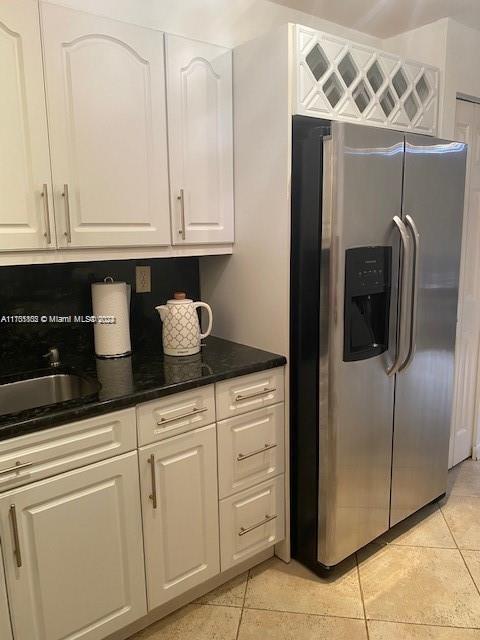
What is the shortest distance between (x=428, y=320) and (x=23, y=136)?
1755 mm

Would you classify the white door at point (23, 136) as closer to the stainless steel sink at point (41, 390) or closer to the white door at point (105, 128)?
the white door at point (105, 128)

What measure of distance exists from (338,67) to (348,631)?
2.14 metres

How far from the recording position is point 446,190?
2.20 meters

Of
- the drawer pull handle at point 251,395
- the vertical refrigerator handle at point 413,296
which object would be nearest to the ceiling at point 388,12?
the vertical refrigerator handle at point 413,296

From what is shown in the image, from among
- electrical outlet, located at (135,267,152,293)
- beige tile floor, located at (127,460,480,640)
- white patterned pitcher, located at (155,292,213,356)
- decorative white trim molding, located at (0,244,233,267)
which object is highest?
decorative white trim molding, located at (0,244,233,267)

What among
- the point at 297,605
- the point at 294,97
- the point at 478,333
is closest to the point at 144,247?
the point at 294,97

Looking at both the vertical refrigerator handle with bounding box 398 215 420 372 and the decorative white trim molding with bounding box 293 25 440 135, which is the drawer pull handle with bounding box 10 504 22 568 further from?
the decorative white trim molding with bounding box 293 25 440 135

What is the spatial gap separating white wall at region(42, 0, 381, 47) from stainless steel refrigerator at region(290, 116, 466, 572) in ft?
2.08

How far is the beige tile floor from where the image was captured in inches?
72.9

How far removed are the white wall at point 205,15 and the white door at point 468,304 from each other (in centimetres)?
103

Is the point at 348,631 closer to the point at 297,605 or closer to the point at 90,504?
the point at 297,605

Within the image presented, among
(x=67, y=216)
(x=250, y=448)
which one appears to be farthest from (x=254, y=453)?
(x=67, y=216)

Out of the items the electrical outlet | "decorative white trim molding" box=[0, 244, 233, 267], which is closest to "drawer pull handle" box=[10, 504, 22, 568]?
"decorative white trim molding" box=[0, 244, 233, 267]

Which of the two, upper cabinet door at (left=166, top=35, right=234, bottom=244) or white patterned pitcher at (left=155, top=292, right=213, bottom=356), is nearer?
upper cabinet door at (left=166, top=35, right=234, bottom=244)
